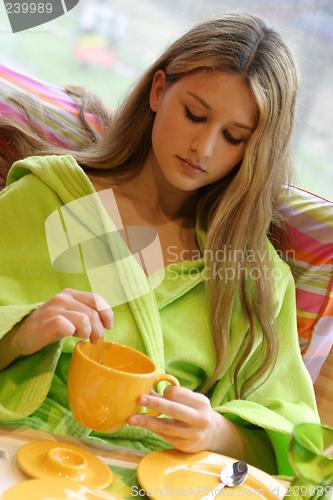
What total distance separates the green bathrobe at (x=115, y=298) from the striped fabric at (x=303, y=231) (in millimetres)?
115

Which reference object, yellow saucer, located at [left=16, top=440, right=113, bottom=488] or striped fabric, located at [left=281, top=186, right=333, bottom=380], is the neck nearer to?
striped fabric, located at [left=281, top=186, right=333, bottom=380]

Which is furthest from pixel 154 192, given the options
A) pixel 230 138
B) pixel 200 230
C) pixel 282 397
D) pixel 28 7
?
pixel 28 7

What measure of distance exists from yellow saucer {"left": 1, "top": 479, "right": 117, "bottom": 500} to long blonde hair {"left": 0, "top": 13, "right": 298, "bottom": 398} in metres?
0.47

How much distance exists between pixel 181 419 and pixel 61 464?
0.58ft

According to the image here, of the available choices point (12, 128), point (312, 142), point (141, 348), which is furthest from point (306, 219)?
point (312, 142)

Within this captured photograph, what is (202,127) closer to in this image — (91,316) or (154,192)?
(154,192)

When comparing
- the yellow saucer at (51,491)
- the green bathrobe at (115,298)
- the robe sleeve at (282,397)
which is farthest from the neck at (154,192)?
the yellow saucer at (51,491)

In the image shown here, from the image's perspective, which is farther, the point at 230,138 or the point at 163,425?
the point at 230,138

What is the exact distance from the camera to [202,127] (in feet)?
3.99

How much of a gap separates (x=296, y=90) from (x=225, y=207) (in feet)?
0.77

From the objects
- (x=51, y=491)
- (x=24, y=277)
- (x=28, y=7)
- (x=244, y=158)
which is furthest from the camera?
(x=28, y=7)

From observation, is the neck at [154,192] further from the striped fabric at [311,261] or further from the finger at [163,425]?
the finger at [163,425]

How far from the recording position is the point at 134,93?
4.65ft

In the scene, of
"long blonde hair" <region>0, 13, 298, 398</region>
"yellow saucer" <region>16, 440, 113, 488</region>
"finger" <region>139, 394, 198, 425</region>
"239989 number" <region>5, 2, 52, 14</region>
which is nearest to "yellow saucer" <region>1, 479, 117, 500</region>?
"yellow saucer" <region>16, 440, 113, 488</region>
